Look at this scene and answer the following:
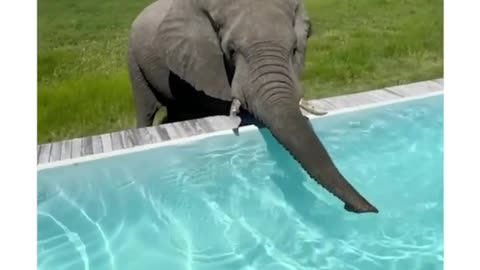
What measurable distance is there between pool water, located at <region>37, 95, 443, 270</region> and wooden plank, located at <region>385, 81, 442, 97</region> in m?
0.32

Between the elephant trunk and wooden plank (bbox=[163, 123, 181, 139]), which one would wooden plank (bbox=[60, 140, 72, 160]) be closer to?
wooden plank (bbox=[163, 123, 181, 139])

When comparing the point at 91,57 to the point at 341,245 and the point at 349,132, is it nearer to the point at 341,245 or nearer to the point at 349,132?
the point at 349,132

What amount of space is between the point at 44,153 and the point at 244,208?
0.67m

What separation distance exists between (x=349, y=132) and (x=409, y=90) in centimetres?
49

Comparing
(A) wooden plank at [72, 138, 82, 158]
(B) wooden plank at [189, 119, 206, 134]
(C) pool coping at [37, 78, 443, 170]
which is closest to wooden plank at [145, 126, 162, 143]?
(C) pool coping at [37, 78, 443, 170]

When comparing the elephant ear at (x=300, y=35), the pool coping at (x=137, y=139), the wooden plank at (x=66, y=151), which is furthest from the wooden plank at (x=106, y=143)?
the elephant ear at (x=300, y=35)

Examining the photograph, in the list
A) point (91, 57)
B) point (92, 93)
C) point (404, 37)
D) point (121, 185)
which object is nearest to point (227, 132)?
point (121, 185)

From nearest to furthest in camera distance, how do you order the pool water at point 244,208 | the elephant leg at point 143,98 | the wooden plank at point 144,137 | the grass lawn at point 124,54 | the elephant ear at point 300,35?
the pool water at point 244,208 → the elephant ear at point 300,35 → the wooden plank at point 144,137 → the elephant leg at point 143,98 → the grass lawn at point 124,54

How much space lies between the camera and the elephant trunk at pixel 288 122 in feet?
4.96

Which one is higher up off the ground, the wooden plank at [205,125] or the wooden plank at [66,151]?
the wooden plank at [205,125]

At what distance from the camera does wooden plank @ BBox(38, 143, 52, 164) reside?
6.45 feet

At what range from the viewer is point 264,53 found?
67.4 inches

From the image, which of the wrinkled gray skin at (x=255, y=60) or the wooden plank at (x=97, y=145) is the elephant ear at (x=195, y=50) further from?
the wooden plank at (x=97, y=145)

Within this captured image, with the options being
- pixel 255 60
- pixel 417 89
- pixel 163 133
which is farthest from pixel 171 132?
pixel 417 89
